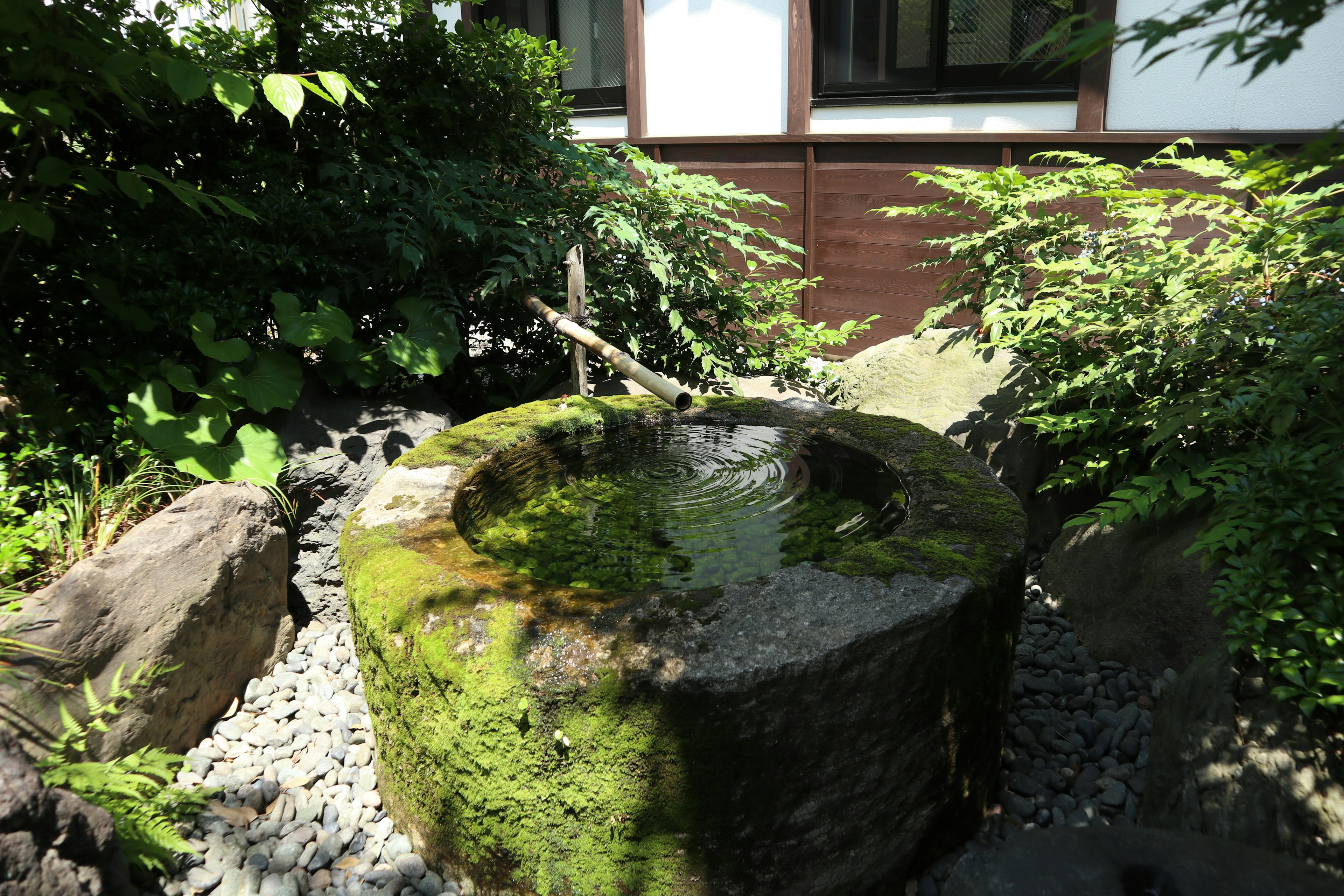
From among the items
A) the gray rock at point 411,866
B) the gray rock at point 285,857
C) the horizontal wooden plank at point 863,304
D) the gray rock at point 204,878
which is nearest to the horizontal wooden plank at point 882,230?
the horizontal wooden plank at point 863,304

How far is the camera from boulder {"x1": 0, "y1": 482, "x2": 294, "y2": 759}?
2.60 meters

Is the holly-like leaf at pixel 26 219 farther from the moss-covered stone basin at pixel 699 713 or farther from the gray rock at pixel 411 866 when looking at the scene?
the gray rock at pixel 411 866

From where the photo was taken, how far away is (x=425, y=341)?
165 inches

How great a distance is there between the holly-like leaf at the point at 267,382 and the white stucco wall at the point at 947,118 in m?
4.45

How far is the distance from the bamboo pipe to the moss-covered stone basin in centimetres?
104

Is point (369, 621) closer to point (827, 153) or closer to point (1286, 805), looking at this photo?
point (1286, 805)

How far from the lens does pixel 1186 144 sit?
16.3 ft

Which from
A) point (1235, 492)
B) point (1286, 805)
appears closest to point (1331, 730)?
point (1286, 805)

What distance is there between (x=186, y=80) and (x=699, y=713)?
2.82 meters

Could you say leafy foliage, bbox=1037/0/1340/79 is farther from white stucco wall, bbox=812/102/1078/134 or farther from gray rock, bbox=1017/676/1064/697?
white stucco wall, bbox=812/102/1078/134

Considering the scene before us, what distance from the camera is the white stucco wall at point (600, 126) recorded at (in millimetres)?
7895

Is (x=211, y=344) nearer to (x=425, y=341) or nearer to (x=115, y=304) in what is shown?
(x=115, y=304)

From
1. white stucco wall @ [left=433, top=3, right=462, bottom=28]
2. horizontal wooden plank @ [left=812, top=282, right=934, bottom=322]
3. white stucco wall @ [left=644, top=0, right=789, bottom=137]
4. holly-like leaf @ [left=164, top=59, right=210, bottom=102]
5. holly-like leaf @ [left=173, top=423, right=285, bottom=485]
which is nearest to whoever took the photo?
holly-like leaf @ [left=164, top=59, right=210, bottom=102]

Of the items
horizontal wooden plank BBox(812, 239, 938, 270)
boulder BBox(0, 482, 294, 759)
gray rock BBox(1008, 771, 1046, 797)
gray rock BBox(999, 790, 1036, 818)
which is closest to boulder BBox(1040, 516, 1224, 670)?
gray rock BBox(1008, 771, 1046, 797)
